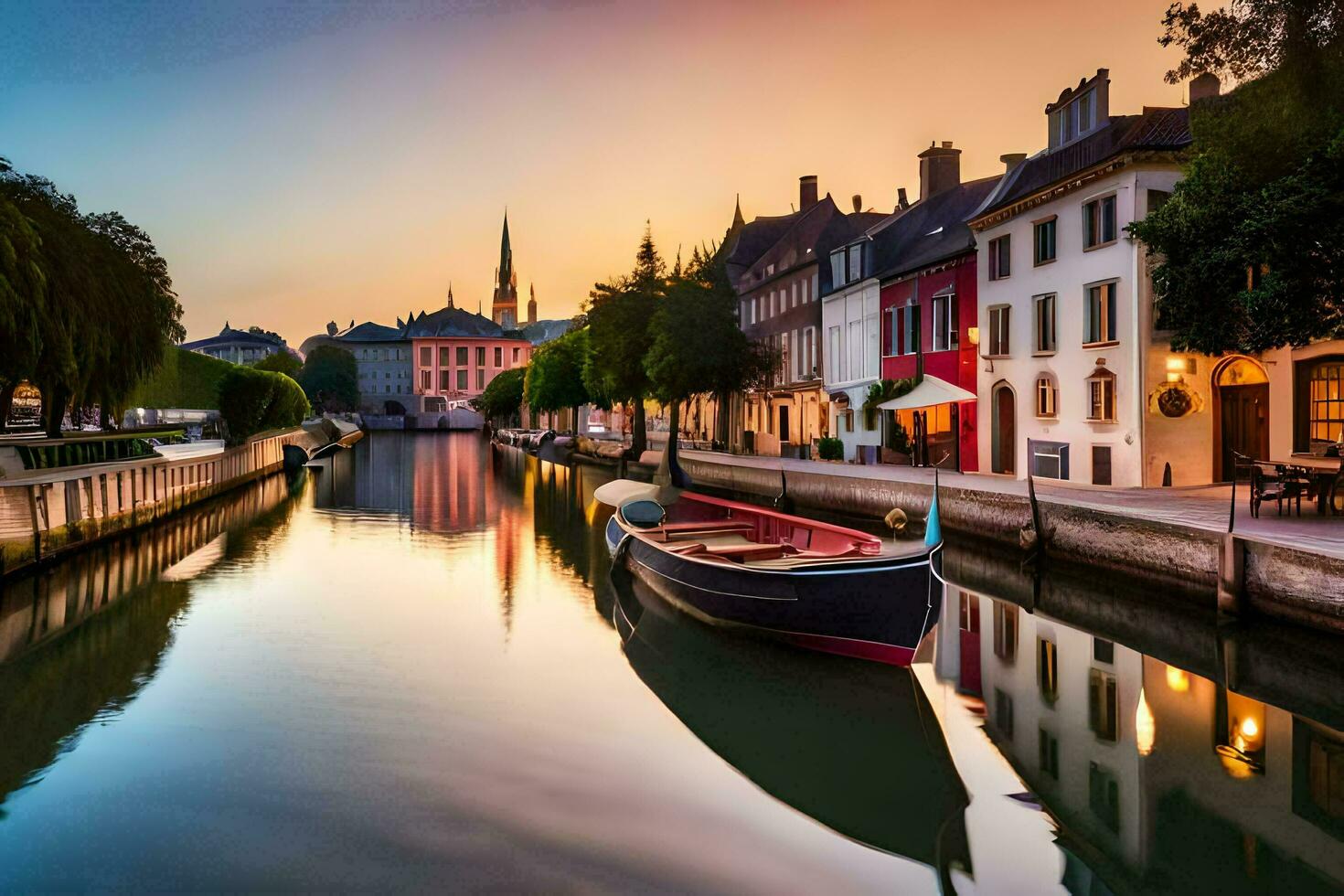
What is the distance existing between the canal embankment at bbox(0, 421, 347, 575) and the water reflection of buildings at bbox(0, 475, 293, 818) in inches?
15.2

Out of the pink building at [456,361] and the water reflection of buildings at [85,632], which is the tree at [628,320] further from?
the pink building at [456,361]

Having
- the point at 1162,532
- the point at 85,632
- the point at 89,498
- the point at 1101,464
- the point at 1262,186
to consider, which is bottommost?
the point at 85,632

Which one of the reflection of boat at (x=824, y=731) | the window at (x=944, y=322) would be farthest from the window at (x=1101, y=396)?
the reflection of boat at (x=824, y=731)

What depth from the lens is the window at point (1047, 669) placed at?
1233 centimetres

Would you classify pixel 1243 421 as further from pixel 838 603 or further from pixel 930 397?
pixel 838 603

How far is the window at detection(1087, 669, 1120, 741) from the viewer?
10.8m

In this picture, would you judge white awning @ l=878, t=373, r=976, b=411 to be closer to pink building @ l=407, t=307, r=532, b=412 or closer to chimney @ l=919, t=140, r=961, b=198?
chimney @ l=919, t=140, r=961, b=198

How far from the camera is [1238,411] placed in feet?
78.3

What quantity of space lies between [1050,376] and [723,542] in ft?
44.4

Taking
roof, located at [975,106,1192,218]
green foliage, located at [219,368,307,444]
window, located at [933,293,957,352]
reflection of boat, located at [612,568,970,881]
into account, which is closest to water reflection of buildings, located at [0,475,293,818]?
reflection of boat, located at [612,568,970,881]

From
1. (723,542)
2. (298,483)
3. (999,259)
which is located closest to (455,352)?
(298,483)

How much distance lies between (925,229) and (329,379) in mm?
125692

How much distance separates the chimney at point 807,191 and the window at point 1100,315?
3514 cm

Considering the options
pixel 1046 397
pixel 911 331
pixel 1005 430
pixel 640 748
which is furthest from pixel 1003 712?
pixel 911 331
